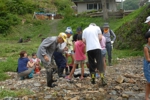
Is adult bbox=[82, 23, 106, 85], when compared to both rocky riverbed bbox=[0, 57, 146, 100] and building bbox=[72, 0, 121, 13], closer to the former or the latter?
rocky riverbed bbox=[0, 57, 146, 100]

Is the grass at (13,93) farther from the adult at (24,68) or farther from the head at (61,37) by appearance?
the adult at (24,68)

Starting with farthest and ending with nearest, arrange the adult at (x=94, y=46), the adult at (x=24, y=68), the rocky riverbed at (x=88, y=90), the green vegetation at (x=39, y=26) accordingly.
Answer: the green vegetation at (x=39, y=26) → the adult at (x=24, y=68) → the adult at (x=94, y=46) → the rocky riverbed at (x=88, y=90)

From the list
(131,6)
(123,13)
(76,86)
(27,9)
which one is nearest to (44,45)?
(76,86)

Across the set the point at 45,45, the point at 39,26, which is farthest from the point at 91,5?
the point at 45,45

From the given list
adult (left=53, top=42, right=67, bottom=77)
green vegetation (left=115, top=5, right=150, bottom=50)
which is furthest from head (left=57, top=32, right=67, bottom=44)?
green vegetation (left=115, top=5, right=150, bottom=50)

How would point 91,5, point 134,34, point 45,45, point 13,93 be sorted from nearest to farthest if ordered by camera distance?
1. point 13,93
2. point 45,45
3. point 134,34
4. point 91,5

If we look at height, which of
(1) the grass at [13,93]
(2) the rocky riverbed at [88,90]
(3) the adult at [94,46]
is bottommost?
(2) the rocky riverbed at [88,90]

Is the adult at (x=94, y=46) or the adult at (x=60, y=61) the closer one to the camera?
the adult at (x=94, y=46)

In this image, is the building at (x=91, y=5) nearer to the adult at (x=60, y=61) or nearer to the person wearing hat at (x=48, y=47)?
the adult at (x=60, y=61)

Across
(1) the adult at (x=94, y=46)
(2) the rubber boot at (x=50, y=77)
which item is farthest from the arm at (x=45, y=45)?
(1) the adult at (x=94, y=46)

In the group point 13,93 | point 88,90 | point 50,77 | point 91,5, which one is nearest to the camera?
point 13,93

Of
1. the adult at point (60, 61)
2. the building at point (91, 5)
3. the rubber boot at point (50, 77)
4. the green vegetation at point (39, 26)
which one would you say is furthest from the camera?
the building at point (91, 5)

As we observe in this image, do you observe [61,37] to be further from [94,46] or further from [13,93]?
[13,93]

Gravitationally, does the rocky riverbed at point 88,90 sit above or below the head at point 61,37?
below
